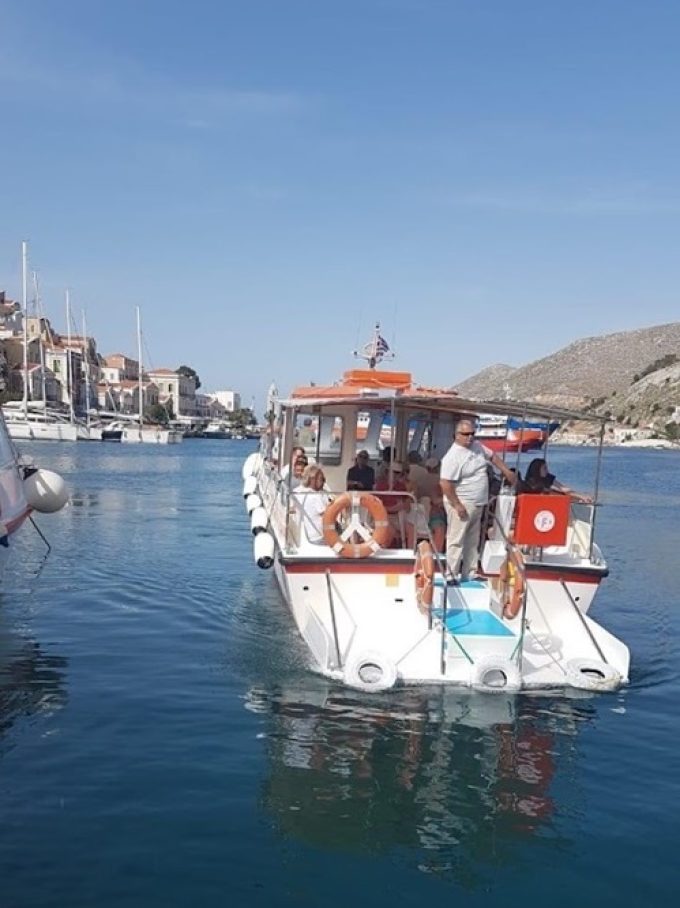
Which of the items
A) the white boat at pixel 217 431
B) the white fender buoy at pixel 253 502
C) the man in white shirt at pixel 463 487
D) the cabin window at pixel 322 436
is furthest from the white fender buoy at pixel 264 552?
the white boat at pixel 217 431

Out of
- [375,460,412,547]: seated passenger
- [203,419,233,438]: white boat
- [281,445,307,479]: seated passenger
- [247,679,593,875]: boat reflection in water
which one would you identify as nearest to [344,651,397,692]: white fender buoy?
[247,679,593,875]: boat reflection in water

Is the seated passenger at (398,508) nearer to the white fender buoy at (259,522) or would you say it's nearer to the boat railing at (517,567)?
the boat railing at (517,567)

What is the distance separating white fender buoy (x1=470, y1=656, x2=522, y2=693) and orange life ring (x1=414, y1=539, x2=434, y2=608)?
1.03 metres

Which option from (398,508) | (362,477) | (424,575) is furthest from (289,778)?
(362,477)

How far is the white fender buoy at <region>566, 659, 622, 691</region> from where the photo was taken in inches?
393

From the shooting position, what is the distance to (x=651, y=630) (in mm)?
14391

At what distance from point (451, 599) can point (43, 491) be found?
799 cm

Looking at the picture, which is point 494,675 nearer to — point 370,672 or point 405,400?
point 370,672

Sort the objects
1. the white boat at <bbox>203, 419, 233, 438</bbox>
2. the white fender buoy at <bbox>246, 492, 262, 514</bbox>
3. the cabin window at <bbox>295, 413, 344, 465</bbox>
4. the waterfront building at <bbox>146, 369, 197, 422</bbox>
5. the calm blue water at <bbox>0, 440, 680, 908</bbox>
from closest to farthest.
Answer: the calm blue water at <bbox>0, 440, 680, 908</bbox>, the cabin window at <bbox>295, 413, 344, 465</bbox>, the white fender buoy at <bbox>246, 492, 262, 514</bbox>, the white boat at <bbox>203, 419, 233, 438</bbox>, the waterfront building at <bbox>146, 369, 197, 422</bbox>

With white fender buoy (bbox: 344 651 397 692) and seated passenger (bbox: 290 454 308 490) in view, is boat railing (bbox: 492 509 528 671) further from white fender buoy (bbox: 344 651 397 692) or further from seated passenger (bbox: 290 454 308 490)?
seated passenger (bbox: 290 454 308 490)

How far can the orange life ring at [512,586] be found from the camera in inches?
406

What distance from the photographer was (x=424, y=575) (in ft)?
33.4

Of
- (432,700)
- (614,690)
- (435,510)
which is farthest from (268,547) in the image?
(614,690)

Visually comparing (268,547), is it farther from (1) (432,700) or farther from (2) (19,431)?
(2) (19,431)
